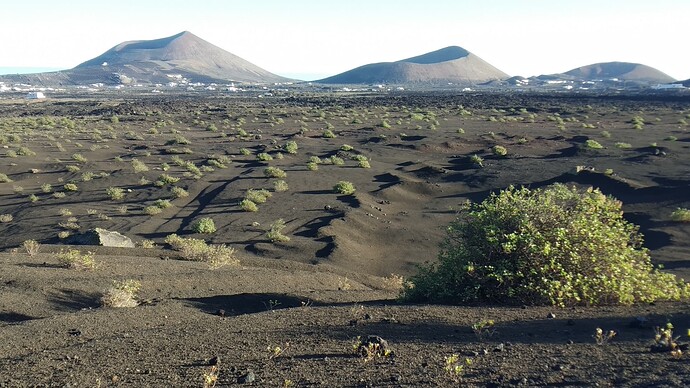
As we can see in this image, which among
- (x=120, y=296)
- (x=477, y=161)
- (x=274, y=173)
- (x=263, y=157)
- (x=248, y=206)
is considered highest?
(x=120, y=296)

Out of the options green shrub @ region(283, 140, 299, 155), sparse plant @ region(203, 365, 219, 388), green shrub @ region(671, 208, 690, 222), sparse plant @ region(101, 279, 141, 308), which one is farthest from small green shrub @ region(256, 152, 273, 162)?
sparse plant @ region(203, 365, 219, 388)

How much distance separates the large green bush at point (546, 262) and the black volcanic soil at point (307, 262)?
44 centimetres

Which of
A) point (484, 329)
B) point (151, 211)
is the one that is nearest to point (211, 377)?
point (484, 329)

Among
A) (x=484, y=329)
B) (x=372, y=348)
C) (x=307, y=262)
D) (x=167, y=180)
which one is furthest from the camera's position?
(x=167, y=180)

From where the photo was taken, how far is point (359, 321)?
294 inches

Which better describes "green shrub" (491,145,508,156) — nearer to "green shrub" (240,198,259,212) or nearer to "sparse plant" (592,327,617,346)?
"green shrub" (240,198,259,212)

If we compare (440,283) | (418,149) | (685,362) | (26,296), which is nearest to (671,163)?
(418,149)

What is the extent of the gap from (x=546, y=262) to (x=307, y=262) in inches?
385

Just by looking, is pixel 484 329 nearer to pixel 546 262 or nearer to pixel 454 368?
pixel 454 368

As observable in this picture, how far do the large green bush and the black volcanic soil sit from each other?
Answer: 1.45 feet

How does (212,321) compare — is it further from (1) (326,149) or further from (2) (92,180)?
(1) (326,149)

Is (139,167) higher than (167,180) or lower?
higher

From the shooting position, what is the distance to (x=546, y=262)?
809cm

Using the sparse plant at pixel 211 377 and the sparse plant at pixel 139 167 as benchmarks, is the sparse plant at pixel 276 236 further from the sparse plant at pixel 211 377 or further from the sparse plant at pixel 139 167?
the sparse plant at pixel 139 167
